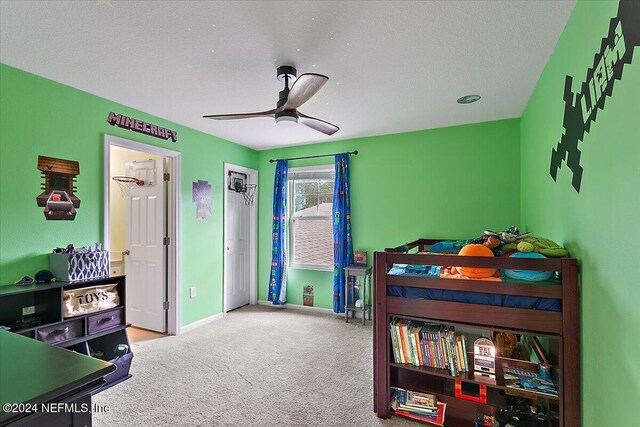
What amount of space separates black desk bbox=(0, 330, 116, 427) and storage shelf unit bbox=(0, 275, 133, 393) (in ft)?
5.13

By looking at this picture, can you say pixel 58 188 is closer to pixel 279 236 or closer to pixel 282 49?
pixel 282 49

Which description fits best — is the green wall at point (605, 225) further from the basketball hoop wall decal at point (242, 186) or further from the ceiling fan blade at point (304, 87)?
the basketball hoop wall decal at point (242, 186)

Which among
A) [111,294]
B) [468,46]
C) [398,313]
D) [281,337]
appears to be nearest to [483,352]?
[398,313]

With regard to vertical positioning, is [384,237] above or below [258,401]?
above

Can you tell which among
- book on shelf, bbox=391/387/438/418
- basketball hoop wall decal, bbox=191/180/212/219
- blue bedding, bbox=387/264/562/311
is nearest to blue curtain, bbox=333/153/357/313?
basketball hoop wall decal, bbox=191/180/212/219

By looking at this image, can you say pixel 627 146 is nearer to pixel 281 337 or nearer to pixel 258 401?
pixel 258 401

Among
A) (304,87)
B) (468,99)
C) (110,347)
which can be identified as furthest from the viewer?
(468,99)

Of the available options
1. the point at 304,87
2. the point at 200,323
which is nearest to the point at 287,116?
the point at 304,87

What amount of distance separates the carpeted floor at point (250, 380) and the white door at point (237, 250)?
880mm

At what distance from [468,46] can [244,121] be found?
2360 mm

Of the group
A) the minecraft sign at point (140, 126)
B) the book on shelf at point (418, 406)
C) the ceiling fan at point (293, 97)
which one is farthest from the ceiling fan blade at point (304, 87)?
the book on shelf at point (418, 406)

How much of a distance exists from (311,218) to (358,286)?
1211mm

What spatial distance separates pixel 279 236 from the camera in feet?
15.5

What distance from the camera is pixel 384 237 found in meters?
4.15
